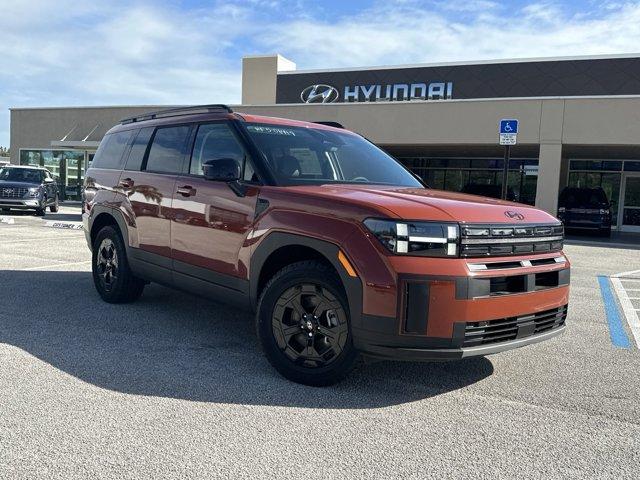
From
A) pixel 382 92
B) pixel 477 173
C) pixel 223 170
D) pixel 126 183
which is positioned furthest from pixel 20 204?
pixel 477 173

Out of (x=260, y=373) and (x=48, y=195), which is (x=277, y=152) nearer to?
(x=260, y=373)

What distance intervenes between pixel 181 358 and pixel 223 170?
1454 mm

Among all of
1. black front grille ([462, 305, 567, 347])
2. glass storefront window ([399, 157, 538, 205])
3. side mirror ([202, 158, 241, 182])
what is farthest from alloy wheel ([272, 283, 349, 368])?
→ glass storefront window ([399, 157, 538, 205])

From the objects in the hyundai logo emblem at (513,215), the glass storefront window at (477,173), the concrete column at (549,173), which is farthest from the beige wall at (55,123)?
the hyundai logo emblem at (513,215)

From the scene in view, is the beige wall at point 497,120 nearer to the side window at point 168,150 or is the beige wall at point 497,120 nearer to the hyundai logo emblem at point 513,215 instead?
the side window at point 168,150

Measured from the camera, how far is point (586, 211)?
19859 mm

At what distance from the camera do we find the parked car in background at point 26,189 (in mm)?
18766

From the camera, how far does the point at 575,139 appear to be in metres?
18.9

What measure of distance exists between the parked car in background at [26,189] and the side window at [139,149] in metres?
14.6

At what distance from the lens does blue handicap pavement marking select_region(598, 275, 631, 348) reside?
5.62 m

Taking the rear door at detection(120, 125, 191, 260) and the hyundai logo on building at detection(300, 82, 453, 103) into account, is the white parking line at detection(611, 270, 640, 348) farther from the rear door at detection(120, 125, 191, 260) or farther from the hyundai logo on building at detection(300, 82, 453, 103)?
the hyundai logo on building at detection(300, 82, 453, 103)

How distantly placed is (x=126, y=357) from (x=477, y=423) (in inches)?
101

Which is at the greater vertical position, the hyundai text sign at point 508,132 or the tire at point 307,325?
the hyundai text sign at point 508,132

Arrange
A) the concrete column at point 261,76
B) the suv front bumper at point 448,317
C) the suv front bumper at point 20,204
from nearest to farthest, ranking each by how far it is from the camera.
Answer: the suv front bumper at point 448,317, the suv front bumper at point 20,204, the concrete column at point 261,76
